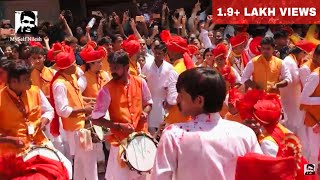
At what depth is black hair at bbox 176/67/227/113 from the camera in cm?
327

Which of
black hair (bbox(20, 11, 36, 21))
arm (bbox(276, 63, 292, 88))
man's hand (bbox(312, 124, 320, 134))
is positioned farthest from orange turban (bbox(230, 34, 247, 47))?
black hair (bbox(20, 11, 36, 21))

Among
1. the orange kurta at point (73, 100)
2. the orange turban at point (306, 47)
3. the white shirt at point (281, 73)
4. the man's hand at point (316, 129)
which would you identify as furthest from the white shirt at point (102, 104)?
the orange turban at point (306, 47)

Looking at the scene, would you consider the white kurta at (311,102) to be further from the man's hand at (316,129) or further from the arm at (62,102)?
the arm at (62,102)

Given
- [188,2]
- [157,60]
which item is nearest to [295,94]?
[157,60]

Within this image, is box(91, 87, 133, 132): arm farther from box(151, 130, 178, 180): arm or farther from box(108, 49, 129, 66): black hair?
box(151, 130, 178, 180): arm

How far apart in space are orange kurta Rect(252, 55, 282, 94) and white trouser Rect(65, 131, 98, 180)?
2.65 meters

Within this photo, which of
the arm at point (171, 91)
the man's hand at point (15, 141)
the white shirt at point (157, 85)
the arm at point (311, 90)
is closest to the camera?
the man's hand at point (15, 141)

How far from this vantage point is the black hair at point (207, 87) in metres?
3.27

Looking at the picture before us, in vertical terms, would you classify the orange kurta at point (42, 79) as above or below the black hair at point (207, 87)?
below

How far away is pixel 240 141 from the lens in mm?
3354

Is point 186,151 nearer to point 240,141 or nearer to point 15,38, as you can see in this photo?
point 240,141

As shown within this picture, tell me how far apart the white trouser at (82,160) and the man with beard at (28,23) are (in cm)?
532

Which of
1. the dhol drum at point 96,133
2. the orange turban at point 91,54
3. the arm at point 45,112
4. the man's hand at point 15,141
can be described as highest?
the orange turban at point 91,54

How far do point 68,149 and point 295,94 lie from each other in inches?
133
